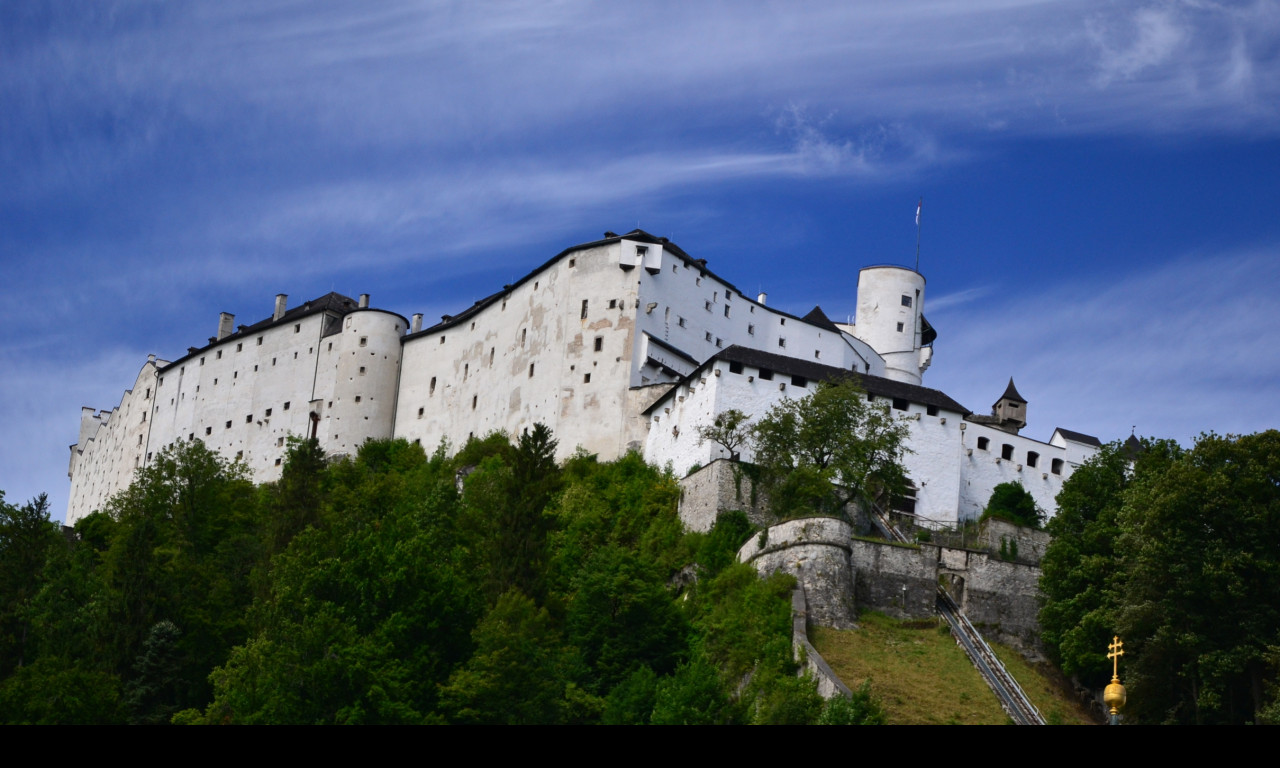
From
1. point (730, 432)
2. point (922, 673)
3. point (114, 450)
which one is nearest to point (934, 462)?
point (730, 432)

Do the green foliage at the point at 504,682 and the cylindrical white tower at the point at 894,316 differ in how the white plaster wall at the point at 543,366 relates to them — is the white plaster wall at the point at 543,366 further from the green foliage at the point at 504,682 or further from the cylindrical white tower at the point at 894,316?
the green foliage at the point at 504,682

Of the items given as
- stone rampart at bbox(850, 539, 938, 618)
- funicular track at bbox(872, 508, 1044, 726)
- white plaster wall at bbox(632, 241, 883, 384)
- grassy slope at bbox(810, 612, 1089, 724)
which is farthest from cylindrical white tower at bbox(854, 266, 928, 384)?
grassy slope at bbox(810, 612, 1089, 724)

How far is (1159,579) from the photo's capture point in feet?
129

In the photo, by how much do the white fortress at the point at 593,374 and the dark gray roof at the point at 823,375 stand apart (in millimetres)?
125

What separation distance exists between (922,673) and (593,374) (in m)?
30.3

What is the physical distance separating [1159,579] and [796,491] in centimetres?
1430

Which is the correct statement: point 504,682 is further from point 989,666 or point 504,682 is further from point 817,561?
point 989,666

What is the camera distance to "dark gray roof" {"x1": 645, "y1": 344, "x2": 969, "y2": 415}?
193ft

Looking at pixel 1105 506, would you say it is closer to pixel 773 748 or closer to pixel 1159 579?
pixel 1159 579

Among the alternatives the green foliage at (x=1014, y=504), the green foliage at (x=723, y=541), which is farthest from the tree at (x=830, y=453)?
the green foliage at (x=1014, y=504)

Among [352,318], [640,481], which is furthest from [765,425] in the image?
[352,318]

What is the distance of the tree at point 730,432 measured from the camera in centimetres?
5525

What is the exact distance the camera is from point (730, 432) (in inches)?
2186

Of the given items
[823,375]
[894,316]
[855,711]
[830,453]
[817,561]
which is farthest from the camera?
[894,316]
